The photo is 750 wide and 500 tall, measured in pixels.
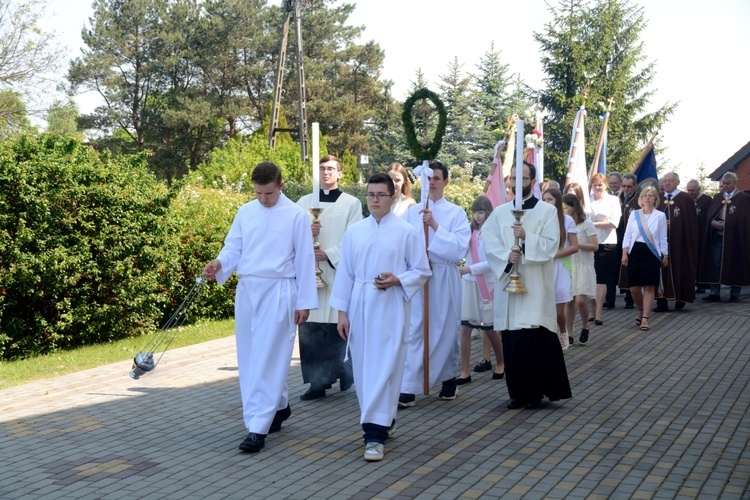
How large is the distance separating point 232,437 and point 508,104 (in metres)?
45.1

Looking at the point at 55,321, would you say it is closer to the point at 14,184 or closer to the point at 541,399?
the point at 14,184

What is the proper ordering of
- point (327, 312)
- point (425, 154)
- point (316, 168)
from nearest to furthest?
point (316, 168) → point (327, 312) → point (425, 154)

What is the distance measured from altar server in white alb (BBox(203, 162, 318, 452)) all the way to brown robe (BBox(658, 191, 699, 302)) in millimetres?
9751

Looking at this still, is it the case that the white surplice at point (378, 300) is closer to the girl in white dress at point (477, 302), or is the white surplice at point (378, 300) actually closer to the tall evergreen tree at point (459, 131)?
the girl in white dress at point (477, 302)

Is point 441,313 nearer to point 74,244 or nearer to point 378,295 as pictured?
point 378,295

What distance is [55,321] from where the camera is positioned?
490 inches

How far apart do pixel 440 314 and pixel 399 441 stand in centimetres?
180

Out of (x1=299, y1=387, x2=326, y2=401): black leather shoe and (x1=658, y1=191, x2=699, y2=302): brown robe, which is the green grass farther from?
(x1=658, y1=191, x2=699, y2=302): brown robe

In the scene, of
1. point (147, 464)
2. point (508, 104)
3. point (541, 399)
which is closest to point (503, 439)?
point (541, 399)

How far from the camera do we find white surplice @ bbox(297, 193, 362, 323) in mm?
9305

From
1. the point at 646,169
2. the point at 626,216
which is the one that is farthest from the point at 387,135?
the point at 626,216

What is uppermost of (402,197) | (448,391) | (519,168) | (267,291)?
(519,168)

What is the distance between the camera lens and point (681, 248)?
1642 centimetres

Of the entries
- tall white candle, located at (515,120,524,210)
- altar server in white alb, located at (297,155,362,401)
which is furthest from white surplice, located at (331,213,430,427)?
altar server in white alb, located at (297,155,362,401)
